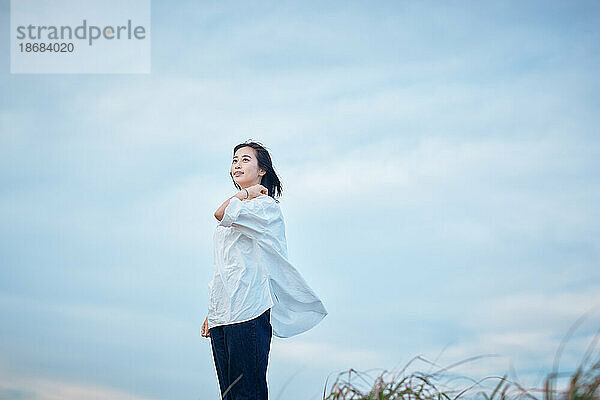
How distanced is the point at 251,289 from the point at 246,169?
816mm

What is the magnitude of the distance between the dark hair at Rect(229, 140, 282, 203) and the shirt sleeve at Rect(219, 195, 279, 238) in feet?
1.28

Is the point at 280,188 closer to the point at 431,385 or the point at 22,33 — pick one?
the point at 431,385

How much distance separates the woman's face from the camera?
4.30 meters

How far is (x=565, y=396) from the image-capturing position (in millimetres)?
2377

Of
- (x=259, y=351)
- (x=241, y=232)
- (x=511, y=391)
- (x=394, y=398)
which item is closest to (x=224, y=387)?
(x=259, y=351)

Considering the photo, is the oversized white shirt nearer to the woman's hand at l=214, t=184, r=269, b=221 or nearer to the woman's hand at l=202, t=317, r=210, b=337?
the woman's hand at l=214, t=184, r=269, b=221

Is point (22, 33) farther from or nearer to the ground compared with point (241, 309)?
farther from the ground

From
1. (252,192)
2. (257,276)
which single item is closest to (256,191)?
(252,192)

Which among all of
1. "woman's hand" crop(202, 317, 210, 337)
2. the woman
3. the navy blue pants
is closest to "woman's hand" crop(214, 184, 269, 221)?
the woman

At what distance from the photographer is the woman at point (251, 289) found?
373 centimetres

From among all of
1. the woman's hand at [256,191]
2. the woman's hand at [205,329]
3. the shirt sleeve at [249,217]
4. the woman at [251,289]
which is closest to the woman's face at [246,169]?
the woman at [251,289]

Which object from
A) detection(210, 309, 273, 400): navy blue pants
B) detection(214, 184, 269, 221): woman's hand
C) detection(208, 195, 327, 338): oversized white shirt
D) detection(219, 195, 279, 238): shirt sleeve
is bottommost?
detection(210, 309, 273, 400): navy blue pants

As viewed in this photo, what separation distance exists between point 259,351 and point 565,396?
176 cm

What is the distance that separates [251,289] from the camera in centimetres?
385
